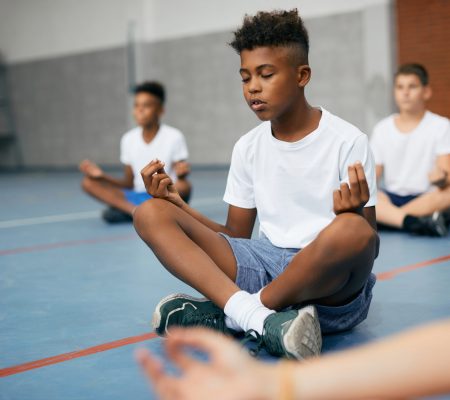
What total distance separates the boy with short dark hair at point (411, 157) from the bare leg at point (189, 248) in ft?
5.36

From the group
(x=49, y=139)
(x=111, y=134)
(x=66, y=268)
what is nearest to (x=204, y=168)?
(x=111, y=134)

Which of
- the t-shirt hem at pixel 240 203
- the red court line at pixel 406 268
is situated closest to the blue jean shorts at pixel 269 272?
the t-shirt hem at pixel 240 203

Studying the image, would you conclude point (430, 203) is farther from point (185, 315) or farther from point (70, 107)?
point (70, 107)

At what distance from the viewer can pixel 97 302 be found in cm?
204

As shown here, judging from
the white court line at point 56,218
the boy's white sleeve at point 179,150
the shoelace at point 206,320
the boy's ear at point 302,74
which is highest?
the boy's ear at point 302,74

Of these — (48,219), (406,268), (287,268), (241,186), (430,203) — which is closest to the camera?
(287,268)

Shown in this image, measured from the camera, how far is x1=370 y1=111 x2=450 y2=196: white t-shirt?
319 cm

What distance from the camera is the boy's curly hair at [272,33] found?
1626 mm

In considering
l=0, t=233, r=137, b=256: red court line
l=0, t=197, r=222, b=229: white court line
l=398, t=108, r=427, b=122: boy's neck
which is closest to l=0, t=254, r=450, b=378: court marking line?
l=0, t=233, r=137, b=256: red court line

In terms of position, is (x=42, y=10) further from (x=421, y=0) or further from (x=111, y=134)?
(x=421, y=0)

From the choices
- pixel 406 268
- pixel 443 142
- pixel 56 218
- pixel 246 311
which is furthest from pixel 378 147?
pixel 246 311

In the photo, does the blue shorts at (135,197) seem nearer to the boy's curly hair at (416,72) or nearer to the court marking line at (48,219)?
the court marking line at (48,219)

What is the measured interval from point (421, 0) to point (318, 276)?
545 cm

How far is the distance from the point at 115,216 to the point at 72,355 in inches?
92.5
